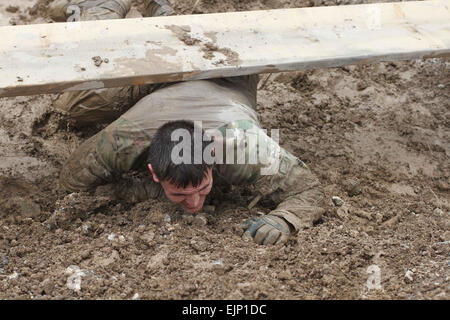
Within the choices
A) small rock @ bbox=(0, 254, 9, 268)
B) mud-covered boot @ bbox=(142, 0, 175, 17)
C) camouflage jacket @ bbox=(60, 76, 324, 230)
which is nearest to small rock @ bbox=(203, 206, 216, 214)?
camouflage jacket @ bbox=(60, 76, 324, 230)

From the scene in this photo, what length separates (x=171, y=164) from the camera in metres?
2.78

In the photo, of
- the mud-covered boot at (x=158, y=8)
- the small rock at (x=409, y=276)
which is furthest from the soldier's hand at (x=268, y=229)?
the mud-covered boot at (x=158, y=8)

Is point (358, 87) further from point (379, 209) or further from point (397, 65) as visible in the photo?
point (379, 209)

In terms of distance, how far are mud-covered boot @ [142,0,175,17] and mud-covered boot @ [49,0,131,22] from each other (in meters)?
0.19

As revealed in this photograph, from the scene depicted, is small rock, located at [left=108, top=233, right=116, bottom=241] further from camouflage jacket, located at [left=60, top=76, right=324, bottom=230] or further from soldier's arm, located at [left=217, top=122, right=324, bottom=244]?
soldier's arm, located at [left=217, top=122, right=324, bottom=244]

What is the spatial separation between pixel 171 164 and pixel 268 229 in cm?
61

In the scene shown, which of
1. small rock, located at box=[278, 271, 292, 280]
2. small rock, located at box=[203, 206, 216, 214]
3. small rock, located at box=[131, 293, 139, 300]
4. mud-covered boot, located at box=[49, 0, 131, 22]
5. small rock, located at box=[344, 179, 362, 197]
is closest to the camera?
small rock, located at box=[131, 293, 139, 300]

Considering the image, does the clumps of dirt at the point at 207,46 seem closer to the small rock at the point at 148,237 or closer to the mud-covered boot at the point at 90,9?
the mud-covered boot at the point at 90,9

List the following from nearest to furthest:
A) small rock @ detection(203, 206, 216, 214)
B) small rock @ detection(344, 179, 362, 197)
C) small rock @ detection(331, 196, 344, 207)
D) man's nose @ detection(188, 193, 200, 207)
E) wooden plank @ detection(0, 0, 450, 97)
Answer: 1. man's nose @ detection(188, 193, 200, 207)
2. wooden plank @ detection(0, 0, 450, 97)
3. small rock @ detection(203, 206, 216, 214)
4. small rock @ detection(331, 196, 344, 207)
5. small rock @ detection(344, 179, 362, 197)

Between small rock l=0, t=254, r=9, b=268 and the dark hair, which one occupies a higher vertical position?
the dark hair

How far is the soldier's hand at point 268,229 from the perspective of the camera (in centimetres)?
298

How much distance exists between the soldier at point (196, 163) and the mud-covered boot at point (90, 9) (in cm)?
71

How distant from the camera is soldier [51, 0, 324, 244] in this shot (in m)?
2.87

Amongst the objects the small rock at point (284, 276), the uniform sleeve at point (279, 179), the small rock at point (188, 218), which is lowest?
the small rock at point (284, 276)
